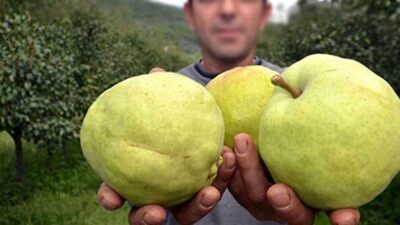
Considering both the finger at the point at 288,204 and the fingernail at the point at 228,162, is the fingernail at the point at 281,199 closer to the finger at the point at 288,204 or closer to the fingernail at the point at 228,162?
the finger at the point at 288,204

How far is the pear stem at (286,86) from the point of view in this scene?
1.48 metres

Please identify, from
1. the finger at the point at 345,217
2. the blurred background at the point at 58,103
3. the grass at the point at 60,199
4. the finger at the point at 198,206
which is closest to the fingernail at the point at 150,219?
the finger at the point at 198,206

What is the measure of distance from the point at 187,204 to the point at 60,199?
661 centimetres

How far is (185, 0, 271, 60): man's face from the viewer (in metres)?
2.18

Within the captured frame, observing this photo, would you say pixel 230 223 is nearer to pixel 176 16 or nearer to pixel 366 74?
pixel 366 74

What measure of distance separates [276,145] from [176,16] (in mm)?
74407

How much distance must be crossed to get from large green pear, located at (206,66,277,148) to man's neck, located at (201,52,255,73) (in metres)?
0.75

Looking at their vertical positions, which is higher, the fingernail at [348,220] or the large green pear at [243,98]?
the large green pear at [243,98]

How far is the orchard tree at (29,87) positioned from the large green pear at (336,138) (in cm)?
569

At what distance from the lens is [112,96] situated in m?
1.45

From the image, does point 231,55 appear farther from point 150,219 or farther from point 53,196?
point 53,196

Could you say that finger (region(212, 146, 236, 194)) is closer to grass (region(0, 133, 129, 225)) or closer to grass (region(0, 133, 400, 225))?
grass (region(0, 133, 400, 225))

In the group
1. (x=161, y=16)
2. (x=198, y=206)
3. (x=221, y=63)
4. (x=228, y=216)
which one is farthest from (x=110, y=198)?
(x=161, y=16)

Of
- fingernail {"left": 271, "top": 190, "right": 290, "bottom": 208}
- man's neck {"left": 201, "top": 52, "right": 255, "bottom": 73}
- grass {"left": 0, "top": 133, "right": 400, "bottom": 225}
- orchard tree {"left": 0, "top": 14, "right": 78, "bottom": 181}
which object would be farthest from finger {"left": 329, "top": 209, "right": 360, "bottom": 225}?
orchard tree {"left": 0, "top": 14, "right": 78, "bottom": 181}
